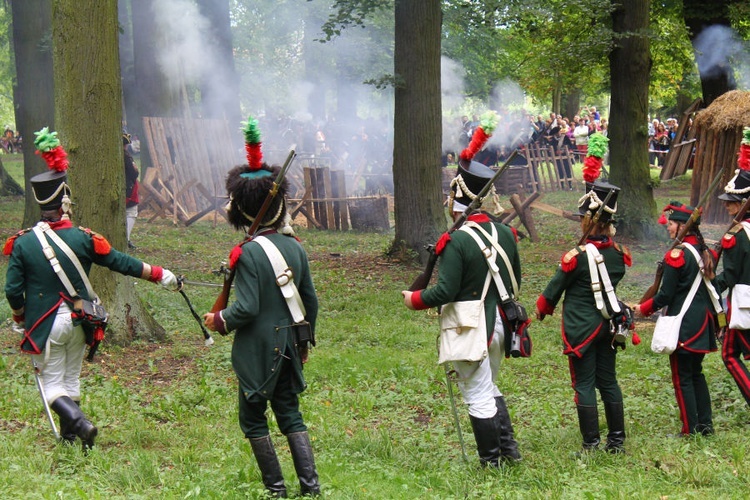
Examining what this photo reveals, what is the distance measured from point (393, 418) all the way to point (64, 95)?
451cm

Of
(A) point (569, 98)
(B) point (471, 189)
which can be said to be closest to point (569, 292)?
(B) point (471, 189)

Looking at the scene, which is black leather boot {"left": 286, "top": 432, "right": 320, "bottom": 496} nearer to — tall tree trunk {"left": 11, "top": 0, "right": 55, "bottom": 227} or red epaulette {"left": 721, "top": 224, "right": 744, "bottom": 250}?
red epaulette {"left": 721, "top": 224, "right": 744, "bottom": 250}

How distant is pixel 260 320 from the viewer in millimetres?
5016

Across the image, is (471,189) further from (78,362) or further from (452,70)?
(452,70)

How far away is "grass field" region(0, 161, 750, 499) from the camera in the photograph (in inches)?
209

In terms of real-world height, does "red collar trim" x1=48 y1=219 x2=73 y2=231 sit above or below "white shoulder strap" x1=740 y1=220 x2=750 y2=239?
above

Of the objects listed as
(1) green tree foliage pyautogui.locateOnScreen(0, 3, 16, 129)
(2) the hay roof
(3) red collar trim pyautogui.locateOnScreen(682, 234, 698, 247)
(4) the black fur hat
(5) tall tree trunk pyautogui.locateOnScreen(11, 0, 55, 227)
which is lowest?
(3) red collar trim pyautogui.locateOnScreen(682, 234, 698, 247)

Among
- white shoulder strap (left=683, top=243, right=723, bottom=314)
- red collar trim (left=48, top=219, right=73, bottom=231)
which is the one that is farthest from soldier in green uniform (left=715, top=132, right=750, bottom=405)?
red collar trim (left=48, top=219, right=73, bottom=231)

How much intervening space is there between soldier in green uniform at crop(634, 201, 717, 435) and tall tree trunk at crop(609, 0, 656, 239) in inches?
401

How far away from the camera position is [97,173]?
862 centimetres

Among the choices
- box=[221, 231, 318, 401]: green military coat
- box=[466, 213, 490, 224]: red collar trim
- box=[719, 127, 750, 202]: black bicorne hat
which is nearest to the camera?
box=[221, 231, 318, 401]: green military coat

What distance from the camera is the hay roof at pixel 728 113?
49.1ft

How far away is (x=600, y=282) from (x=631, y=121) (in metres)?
11.2

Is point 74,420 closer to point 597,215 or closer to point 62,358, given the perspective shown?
point 62,358
